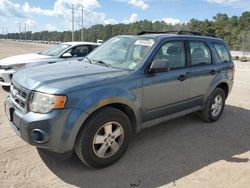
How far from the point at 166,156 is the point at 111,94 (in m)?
1.34

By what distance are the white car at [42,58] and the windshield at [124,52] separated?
360 cm

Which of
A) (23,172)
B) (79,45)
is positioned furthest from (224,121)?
(79,45)

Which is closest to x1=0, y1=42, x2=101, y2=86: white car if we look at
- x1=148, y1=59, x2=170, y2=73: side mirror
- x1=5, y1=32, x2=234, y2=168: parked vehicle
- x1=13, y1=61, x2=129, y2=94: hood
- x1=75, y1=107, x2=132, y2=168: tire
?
x1=5, y1=32, x2=234, y2=168: parked vehicle

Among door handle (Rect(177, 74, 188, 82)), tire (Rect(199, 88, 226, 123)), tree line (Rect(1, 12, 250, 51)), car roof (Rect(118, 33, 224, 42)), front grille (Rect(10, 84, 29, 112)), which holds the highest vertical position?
tree line (Rect(1, 12, 250, 51))

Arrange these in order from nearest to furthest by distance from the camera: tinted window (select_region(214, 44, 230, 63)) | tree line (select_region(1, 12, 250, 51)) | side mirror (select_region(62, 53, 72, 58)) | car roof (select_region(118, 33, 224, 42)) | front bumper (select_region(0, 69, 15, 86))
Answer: car roof (select_region(118, 33, 224, 42))
tinted window (select_region(214, 44, 230, 63))
front bumper (select_region(0, 69, 15, 86))
side mirror (select_region(62, 53, 72, 58))
tree line (select_region(1, 12, 250, 51))

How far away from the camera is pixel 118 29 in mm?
96000

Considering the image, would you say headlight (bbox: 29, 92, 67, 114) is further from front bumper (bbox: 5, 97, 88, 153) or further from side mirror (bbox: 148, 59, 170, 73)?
side mirror (bbox: 148, 59, 170, 73)

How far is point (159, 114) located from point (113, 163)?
3.69 ft

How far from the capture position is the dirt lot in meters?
3.45

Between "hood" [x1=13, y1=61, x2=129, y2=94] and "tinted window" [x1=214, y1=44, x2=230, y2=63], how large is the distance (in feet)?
8.81

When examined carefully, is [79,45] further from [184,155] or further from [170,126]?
[184,155]

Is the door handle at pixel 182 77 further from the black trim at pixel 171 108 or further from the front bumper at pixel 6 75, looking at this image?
the front bumper at pixel 6 75

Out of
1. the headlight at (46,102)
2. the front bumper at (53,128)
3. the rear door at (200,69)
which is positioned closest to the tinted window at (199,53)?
the rear door at (200,69)

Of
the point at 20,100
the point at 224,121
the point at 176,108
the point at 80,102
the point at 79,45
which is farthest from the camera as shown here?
the point at 79,45
